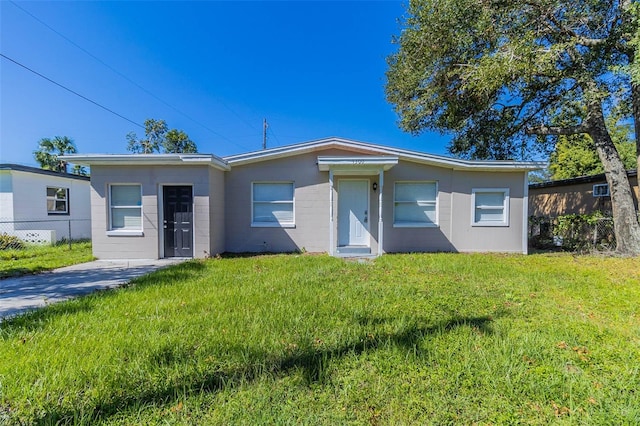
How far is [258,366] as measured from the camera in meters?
2.44

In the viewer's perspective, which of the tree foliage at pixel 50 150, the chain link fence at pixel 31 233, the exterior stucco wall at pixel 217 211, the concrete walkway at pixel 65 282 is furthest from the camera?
the tree foliage at pixel 50 150

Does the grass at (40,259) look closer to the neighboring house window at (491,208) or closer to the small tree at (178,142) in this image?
the neighboring house window at (491,208)

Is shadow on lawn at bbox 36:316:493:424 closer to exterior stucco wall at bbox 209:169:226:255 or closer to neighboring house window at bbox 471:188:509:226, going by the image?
exterior stucco wall at bbox 209:169:226:255

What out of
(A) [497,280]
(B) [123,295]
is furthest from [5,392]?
(A) [497,280]

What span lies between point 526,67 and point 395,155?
3.94 m

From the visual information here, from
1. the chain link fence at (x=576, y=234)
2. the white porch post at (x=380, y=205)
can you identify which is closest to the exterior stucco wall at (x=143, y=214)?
the white porch post at (x=380, y=205)

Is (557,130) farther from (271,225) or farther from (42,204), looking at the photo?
(42,204)

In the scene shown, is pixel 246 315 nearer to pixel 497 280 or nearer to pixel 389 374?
pixel 389 374

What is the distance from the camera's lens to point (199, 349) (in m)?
2.69

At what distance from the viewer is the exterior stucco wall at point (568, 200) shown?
10964 millimetres

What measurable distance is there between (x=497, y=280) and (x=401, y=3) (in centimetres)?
937

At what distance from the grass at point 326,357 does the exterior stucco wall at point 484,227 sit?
439cm

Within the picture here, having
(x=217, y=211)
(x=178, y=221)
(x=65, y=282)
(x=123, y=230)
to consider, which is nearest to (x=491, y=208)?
(x=217, y=211)

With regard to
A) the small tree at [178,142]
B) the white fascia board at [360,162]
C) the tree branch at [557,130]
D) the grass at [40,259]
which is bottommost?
the grass at [40,259]
